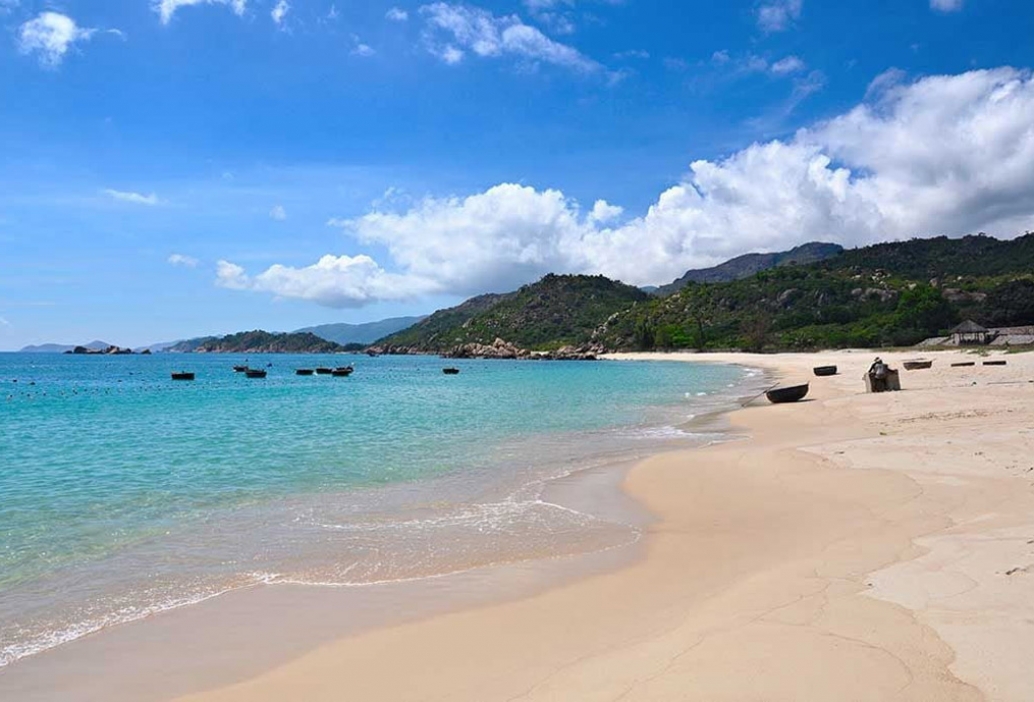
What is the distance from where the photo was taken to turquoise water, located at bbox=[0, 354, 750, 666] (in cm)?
806

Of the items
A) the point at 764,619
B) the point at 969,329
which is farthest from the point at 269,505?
the point at 969,329

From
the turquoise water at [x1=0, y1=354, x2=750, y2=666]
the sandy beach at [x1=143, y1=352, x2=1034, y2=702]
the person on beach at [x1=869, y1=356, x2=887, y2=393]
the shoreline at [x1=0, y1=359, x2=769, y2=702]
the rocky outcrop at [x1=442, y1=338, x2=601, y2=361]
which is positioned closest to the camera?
the sandy beach at [x1=143, y1=352, x2=1034, y2=702]

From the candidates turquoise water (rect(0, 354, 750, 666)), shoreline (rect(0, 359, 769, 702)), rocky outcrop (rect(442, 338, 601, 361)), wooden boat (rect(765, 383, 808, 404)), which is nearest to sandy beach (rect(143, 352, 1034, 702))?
shoreline (rect(0, 359, 769, 702))

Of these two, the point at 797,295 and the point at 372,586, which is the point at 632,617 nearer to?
the point at 372,586

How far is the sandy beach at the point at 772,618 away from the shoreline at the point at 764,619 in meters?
0.02

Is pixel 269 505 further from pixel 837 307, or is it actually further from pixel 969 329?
pixel 837 307

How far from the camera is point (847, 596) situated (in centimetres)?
591

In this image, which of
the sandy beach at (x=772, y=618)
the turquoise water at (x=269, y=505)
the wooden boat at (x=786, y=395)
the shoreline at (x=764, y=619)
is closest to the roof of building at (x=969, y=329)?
the wooden boat at (x=786, y=395)

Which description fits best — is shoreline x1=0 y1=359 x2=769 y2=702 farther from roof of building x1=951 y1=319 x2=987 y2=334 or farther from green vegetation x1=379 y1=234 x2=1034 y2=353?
green vegetation x1=379 y1=234 x2=1034 y2=353

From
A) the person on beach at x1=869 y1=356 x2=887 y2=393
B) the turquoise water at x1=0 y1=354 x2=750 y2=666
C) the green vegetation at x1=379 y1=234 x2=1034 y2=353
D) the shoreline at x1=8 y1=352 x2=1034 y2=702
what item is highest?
the green vegetation at x1=379 y1=234 x2=1034 y2=353

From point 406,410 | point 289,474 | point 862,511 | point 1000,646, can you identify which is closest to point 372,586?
point 1000,646

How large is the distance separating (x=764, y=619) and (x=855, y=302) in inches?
5715

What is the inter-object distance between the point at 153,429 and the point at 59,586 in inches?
832

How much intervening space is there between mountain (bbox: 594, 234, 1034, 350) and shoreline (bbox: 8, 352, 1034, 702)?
96842 mm
